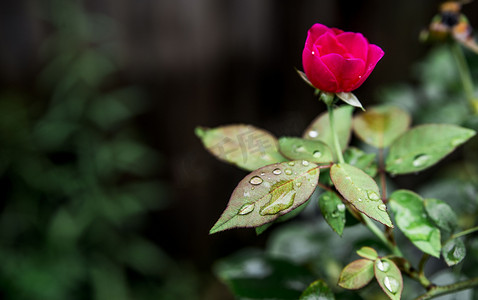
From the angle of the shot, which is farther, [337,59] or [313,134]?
[313,134]

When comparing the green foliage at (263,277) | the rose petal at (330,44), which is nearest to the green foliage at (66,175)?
the green foliage at (263,277)

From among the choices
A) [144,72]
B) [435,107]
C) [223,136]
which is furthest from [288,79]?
[223,136]

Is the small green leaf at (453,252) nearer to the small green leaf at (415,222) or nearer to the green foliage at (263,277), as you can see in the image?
the small green leaf at (415,222)

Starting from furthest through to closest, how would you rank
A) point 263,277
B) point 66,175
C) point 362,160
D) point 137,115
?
point 137,115 < point 66,175 < point 263,277 < point 362,160

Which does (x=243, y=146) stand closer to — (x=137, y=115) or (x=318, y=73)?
(x=318, y=73)

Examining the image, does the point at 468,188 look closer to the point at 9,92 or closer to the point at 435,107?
the point at 435,107

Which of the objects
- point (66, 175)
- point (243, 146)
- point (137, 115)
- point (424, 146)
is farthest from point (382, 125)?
point (137, 115)
